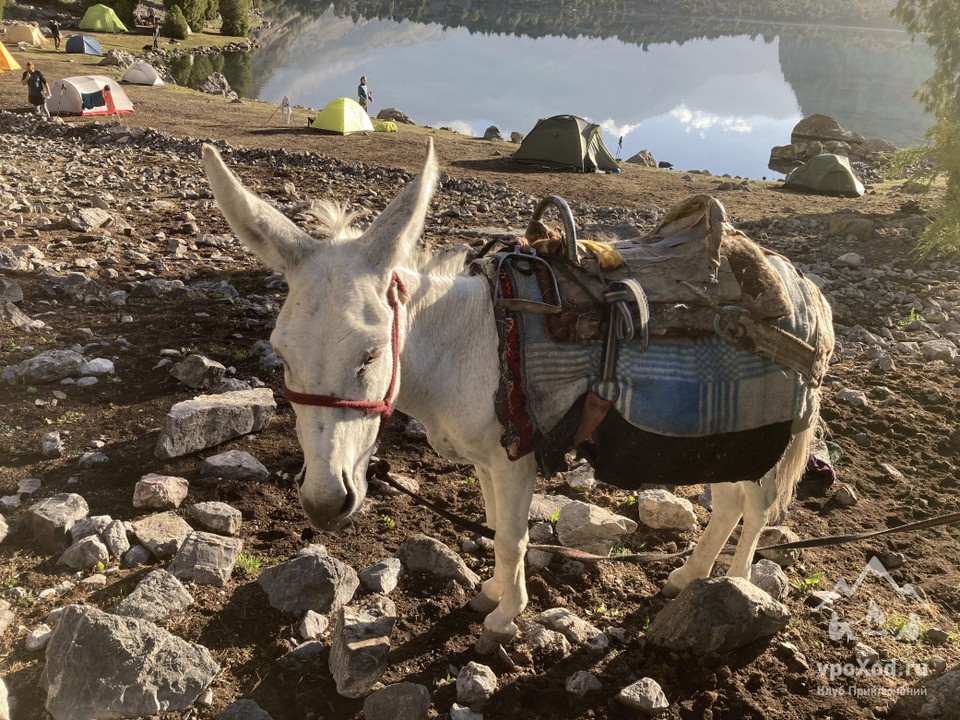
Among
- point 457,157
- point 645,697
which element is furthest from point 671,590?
point 457,157

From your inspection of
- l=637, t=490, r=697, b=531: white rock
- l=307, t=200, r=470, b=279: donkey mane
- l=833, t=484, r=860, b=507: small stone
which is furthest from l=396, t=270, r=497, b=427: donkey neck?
l=833, t=484, r=860, b=507: small stone

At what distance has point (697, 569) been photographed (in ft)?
13.6

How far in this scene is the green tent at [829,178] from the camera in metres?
21.4

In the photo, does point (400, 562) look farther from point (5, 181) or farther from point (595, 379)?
point (5, 181)

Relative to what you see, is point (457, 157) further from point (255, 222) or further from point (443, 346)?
point (255, 222)

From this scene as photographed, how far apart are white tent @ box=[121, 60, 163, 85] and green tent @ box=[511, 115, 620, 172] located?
18656mm

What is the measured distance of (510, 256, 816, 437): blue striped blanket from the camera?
10.3 ft

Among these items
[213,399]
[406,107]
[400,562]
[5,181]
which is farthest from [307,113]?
[406,107]

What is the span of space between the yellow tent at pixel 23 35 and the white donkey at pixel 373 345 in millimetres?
44021

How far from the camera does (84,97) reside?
66.4ft

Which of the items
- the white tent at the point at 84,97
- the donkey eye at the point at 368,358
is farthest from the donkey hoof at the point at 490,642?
the white tent at the point at 84,97

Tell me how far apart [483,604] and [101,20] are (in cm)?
5502

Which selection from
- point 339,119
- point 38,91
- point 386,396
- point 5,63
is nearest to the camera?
point 386,396

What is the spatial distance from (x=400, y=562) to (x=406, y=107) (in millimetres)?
61711
